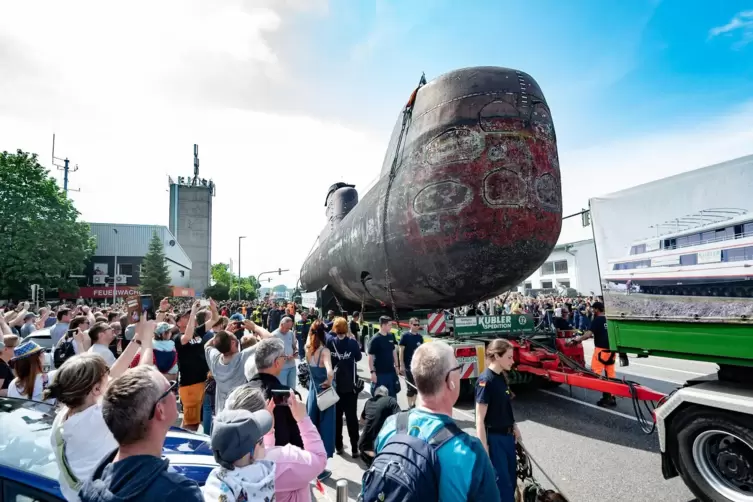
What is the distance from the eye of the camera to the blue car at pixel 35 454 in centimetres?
232

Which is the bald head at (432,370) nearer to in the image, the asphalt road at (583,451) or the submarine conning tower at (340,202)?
the asphalt road at (583,451)

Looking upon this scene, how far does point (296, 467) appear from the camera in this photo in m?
2.22

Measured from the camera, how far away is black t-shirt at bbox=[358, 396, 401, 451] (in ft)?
10.7

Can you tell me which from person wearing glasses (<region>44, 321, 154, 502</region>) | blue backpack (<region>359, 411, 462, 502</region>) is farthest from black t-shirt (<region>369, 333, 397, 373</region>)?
blue backpack (<region>359, 411, 462, 502</region>)

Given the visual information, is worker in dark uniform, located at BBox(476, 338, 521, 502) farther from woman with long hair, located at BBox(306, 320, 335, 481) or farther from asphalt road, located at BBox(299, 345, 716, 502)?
woman with long hair, located at BBox(306, 320, 335, 481)

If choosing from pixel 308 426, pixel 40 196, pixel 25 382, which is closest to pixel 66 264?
pixel 40 196

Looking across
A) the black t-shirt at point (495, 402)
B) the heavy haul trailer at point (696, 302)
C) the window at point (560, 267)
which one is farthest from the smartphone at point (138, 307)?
the window at point (560, 267)

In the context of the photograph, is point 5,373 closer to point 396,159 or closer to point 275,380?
point 275,380

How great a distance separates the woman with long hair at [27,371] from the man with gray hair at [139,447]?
306cm

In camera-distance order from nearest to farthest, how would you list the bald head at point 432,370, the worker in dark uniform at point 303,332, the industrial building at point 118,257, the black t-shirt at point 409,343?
the bald head at point 432,370 < the black t-shirt at point 409,343 < the worker in dark uniform at point 303,332 < the industrial building at point 118,257

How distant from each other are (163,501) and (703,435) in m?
4.47

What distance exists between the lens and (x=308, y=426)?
2443 mm

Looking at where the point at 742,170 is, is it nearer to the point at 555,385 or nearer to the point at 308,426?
the point at 308,426

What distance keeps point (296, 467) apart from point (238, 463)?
19.1 inches
